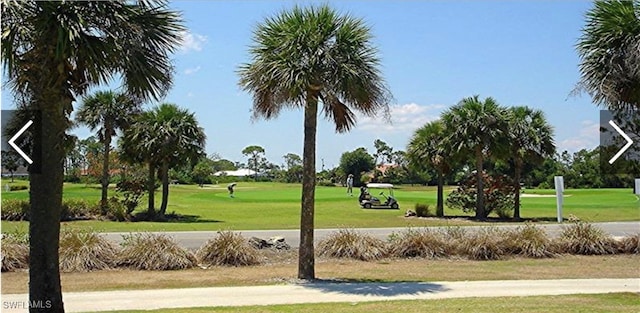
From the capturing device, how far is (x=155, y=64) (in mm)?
8195

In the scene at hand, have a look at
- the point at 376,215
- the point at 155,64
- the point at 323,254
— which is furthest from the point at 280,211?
the point at 155,64

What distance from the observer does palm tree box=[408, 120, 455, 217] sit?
3500cm

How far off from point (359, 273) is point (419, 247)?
3.22m

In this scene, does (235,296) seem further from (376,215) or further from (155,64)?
(376,215)

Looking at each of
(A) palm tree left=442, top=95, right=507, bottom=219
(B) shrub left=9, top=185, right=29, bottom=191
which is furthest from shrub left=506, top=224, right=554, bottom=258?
(B) shrub left=9, top=185, right=29, bottom=191

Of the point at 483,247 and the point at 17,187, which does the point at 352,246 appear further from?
the point at 17,187

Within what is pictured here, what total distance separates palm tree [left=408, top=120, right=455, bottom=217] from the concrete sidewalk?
22.7m

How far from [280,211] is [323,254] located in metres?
23.3

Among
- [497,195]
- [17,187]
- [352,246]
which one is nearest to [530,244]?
[352,246]

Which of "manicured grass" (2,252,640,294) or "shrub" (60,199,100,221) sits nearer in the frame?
"manicured grass" (2,252,640,294)

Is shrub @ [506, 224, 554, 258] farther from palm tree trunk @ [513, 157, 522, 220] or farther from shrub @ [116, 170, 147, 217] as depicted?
shrub @ [116, 170, 147, 217]

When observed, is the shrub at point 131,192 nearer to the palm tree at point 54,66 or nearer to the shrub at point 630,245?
the shrub at point 630,245

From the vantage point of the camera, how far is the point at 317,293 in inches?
430

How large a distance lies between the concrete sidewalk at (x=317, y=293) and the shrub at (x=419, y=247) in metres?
4.06
